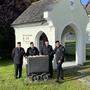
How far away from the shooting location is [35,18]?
21984mm

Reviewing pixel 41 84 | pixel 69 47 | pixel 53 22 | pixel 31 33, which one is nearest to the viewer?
pixel 41 84

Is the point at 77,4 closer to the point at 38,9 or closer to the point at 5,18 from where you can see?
the point at 38,9

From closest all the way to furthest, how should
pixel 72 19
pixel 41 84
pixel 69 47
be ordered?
pixel 41 84 < pixel 72 19 < pixel 69 47

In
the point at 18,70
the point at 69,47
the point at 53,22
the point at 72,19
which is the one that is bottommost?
the point at 18,70

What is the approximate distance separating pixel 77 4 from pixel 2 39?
9728mm

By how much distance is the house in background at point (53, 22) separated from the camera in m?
20.4

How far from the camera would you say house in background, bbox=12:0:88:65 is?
803 inches

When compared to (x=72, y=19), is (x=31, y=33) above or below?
below

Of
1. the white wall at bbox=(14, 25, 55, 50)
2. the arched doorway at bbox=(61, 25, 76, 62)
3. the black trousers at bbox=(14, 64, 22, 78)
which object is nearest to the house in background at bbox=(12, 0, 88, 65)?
the white wall at bbox=(14, 25, 55, 50)

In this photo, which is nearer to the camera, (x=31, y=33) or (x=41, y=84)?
(x=41, y=84)

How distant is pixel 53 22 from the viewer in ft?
66.2

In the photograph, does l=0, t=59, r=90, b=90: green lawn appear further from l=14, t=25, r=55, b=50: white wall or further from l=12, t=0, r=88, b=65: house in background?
l=12, t=0, r=88, b=65: house in background

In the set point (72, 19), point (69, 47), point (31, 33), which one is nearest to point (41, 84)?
point (72, 19)

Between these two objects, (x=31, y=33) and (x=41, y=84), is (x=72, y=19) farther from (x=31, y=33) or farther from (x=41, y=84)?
(x=41, y=84)
